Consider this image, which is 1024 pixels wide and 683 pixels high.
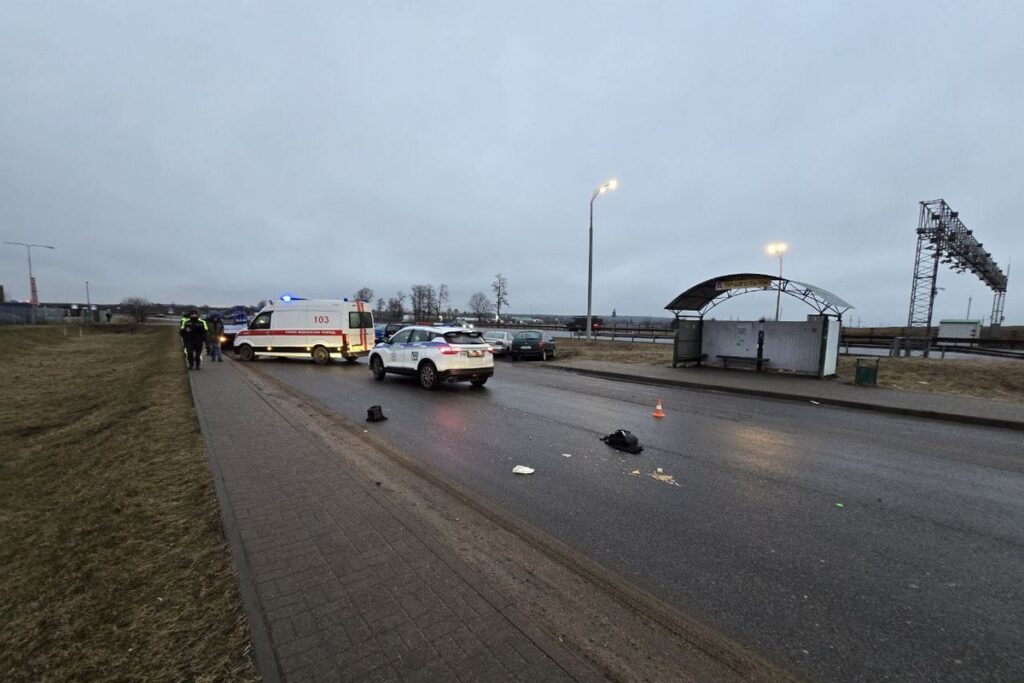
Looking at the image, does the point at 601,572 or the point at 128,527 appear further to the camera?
the point at 128,527

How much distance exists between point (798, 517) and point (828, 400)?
8.07 m

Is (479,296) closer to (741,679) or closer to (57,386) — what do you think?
(57,386)

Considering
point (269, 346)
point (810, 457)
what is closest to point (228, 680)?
point (810, 457)

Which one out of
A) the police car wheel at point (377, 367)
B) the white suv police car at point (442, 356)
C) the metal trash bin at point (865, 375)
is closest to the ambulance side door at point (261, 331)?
the police car wheel at point (377, 367)

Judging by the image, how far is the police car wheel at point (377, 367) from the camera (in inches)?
520

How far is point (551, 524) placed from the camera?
394 cm

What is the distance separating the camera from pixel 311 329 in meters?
17.5

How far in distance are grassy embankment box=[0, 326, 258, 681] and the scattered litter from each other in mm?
4210

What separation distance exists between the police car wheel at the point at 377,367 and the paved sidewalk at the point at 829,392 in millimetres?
7360

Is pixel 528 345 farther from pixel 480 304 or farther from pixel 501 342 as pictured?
pixel 480 304

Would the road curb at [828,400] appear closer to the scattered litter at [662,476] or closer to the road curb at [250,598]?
the scattered litter at [662,476]

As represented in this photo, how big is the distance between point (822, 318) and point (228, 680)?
1709cm

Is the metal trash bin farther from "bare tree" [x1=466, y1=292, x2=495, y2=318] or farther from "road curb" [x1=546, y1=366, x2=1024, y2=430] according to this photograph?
"bare tree" [x1=466, y1=292, x2=495, y2=318]

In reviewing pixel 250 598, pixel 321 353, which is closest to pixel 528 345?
pixel 321 353
